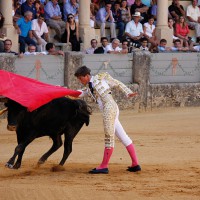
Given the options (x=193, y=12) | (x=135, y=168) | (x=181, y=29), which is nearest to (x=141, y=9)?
(x=181, y=29)

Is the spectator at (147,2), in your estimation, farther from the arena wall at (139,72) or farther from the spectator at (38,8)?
the spectator at (38,8)

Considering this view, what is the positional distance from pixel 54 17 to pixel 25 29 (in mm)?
1189

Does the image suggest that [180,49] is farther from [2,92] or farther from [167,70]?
[2,92]

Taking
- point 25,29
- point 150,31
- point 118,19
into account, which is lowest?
point 150,31

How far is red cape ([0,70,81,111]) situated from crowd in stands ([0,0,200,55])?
582 cm

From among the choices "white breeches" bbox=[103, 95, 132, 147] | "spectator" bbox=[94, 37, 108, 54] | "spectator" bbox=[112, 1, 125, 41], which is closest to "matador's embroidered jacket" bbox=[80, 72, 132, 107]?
"white breeches" bbox=[103, 95, 132, 147]

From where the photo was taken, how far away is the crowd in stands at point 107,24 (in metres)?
20.5

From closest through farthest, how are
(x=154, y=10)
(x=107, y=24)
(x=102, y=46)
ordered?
1. (x=102, y=46)
2. (x=107, y=24)
3. (x=154, y=10)

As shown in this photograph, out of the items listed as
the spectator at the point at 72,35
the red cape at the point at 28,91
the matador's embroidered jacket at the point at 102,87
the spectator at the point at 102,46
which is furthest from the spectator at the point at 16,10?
the matador's embroidered jacket at the point at 102,87

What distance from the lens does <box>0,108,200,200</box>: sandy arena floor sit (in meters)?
11.0

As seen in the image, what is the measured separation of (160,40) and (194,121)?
3983 mm

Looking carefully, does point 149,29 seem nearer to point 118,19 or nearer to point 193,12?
point 118,19

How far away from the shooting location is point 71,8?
73.0 ft

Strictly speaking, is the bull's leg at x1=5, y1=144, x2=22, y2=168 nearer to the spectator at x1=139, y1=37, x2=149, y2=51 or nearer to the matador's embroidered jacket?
the matador's embroidered jacket
